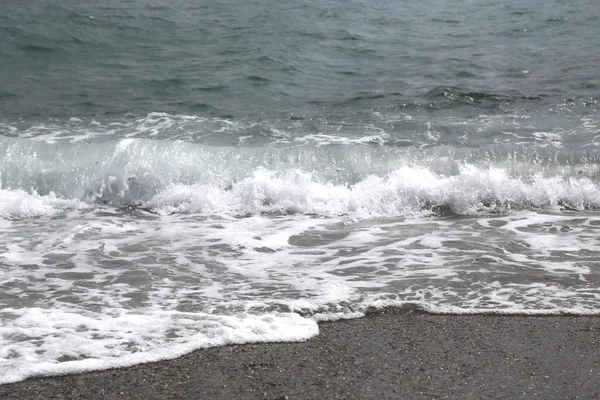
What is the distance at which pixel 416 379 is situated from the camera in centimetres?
382

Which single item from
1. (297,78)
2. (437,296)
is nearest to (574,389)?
(437,296)

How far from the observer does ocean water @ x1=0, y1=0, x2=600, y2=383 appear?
4867 millimetres

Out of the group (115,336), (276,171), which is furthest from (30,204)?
(115,336)

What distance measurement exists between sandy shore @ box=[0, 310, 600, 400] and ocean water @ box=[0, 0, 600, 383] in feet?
0.58

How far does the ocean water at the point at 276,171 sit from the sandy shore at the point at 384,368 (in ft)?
0.58

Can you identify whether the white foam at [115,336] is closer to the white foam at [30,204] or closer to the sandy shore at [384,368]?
the sandy shore at [384,368]

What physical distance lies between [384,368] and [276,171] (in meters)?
4.46

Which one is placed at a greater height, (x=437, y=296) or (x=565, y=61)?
(x=565, y=61)

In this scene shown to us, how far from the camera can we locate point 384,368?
12.9 feet

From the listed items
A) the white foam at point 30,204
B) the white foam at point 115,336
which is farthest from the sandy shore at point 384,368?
the white foam at point 30,204

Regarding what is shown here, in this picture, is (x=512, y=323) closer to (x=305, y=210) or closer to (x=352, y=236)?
(x=352, y=236)

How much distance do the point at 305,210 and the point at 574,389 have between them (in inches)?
153

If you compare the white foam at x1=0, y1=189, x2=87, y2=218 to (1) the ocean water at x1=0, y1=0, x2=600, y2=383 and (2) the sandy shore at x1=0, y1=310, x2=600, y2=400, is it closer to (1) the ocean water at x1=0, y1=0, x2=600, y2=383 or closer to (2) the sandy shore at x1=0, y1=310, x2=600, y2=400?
(1) the ocean water at x1=0, y1=0, x2=600, y2=383

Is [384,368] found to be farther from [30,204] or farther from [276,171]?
[30,204]
